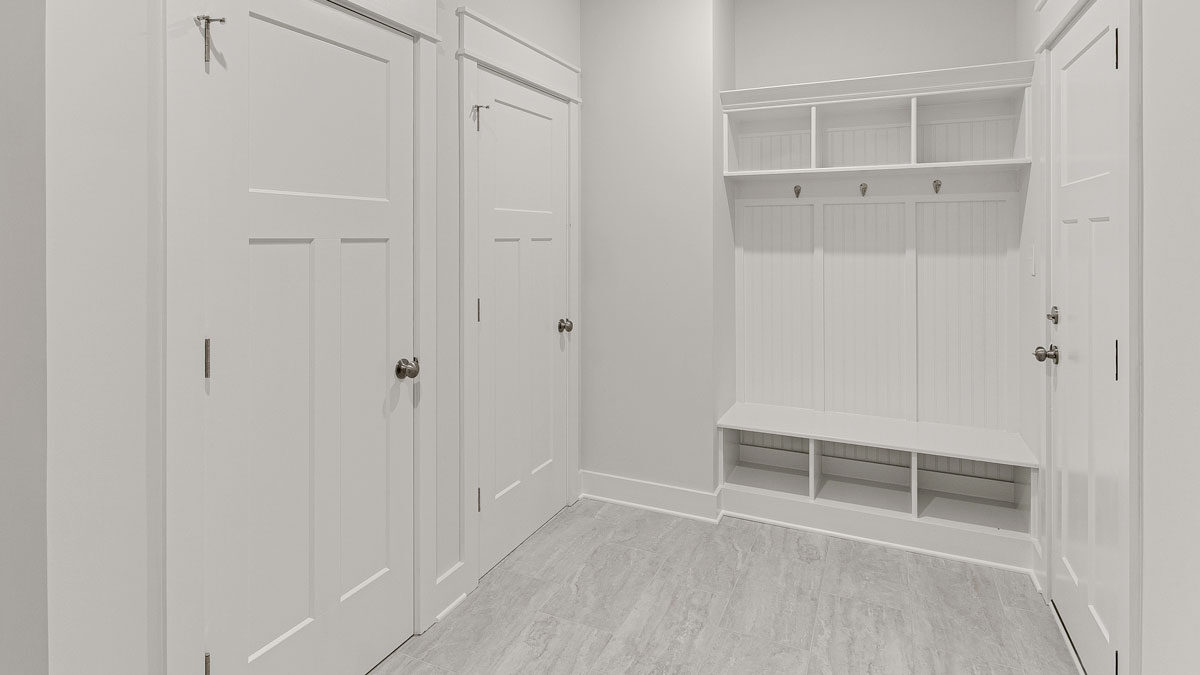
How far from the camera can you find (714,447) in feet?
10.5

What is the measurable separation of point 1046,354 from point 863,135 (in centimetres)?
140

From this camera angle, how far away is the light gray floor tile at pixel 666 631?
2084mm

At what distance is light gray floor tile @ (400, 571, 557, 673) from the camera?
2105 millimetres

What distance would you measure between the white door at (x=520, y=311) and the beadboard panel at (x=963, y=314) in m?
1.74

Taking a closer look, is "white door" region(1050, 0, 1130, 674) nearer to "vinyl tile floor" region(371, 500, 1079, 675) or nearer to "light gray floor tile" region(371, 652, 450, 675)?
"vinyl tile floor" region(371, 500, 1079, 675)

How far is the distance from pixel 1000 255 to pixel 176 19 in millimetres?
3169

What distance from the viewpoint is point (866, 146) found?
3.21 metres

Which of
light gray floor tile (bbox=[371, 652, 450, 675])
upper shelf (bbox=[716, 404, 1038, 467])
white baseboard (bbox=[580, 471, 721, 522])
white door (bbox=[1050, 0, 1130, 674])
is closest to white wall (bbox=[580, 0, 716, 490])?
white baseboard (bbox=[580, 471, 721, 522])

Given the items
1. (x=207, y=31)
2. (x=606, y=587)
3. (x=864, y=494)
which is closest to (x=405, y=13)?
(x=207, y=31)

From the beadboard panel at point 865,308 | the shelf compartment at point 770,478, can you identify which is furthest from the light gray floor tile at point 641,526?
the beadboard panel at point 865,308

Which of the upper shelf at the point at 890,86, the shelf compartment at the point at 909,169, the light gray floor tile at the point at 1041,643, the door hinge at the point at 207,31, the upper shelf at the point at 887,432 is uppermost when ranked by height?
the upper shelf at the point at 890,86

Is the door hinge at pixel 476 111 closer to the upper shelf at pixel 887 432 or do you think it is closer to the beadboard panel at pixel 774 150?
the beadboard panel at pixel 774 150

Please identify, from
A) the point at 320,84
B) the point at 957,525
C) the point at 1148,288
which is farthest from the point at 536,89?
the point at 957,525

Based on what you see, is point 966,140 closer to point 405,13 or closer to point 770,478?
point 770,478
